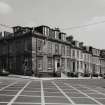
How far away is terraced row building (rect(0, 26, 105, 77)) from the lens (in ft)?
146

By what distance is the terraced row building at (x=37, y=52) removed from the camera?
4451 centimetres

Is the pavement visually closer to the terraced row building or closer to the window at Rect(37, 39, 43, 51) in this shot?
the terraced row building

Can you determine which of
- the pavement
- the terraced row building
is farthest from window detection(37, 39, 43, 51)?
the pavement

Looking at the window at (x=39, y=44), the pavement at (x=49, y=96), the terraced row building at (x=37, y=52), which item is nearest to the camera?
the pavement at (x=49, y=96)

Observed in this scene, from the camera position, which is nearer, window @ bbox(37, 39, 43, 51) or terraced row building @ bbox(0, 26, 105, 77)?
terraced row building @ bbox(0, 26, 105, 77)

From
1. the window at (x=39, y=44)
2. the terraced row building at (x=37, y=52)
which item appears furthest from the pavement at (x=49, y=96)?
the window at (x=39, y=44)

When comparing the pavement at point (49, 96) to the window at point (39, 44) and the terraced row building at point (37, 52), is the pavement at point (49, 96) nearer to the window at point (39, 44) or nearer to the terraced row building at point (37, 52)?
the terraced row building at point (37, 52)

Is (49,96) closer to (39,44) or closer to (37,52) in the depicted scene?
(37,52)

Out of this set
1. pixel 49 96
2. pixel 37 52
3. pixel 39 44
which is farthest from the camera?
pixel 39 44

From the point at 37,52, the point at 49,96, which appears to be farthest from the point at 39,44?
the point at 49,96

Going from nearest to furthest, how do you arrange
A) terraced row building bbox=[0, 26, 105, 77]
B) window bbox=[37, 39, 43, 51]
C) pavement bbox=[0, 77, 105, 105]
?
pavement bbox=[0, 77, 105, 105] < terraced row building bbox=[0, 26, 105, 77] < window bbox=[37, 39, 43, 51]

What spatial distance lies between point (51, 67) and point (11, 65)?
9.35m

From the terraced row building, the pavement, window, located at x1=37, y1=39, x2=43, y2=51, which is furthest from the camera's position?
window, located at x1=37, y1=39, x2=43, y2=51

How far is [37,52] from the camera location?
4500 cm
